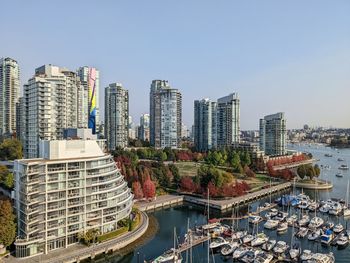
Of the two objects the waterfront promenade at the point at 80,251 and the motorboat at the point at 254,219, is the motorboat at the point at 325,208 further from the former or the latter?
the waterfront promenade at the point at 80,251

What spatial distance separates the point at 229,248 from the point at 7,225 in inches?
943

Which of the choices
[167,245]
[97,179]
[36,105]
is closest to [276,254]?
[167,245]

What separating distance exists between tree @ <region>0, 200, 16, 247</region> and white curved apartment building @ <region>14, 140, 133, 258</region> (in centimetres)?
87

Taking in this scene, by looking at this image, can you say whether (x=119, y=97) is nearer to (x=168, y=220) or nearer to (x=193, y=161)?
(x=193, y=161)

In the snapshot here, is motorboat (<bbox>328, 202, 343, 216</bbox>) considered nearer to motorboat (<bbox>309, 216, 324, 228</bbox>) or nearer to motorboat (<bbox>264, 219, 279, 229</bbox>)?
motorboat (<bbox>309, 216, 324, 228</bbox>)

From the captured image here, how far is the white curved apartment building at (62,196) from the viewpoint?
32969mm

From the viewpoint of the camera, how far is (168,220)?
166 ft

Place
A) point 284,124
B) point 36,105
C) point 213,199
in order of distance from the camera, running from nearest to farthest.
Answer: point 213,199
point 36,105
point 284,124

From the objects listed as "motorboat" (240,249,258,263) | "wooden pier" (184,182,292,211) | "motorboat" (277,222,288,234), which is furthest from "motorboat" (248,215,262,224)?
"motorboat" (240,249,258,263)

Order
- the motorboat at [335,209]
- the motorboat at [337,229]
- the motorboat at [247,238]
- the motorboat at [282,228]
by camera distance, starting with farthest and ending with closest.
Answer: the motorboat at [335,209]
the motorboat at [282,228]
the motorboat at [337,229]
the motorboat at [247,238]

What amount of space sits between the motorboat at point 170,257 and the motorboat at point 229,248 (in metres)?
5.33

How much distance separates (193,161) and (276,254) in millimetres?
71761

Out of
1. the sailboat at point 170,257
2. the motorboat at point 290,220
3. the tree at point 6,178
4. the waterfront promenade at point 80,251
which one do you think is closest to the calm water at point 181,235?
the motorboat at point 290,220

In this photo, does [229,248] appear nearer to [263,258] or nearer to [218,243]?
[218,243]
